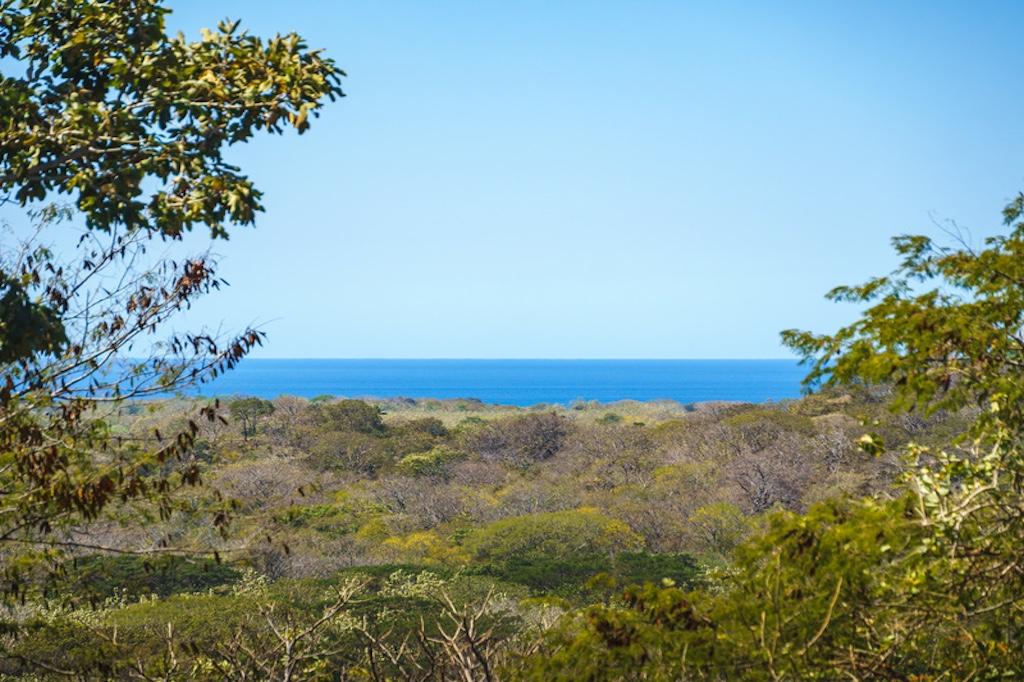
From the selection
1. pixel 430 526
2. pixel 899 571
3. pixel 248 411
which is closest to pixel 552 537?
pixel 430 526

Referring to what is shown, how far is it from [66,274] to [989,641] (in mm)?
8361

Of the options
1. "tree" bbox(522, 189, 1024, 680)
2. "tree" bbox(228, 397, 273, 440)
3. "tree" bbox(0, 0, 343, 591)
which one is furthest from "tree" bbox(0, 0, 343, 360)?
"tree" bbox(228, 397, 273, 440)

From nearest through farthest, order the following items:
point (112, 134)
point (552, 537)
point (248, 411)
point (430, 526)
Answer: point (112, 134), point (552, 537), point (430, 526), point (248, 411)

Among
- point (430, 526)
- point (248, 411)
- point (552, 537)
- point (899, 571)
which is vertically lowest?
point (430, 526)

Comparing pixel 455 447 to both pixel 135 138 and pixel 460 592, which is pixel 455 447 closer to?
pixel 460 592

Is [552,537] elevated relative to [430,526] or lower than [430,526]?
elevated

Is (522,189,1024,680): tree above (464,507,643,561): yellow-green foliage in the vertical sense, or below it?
above

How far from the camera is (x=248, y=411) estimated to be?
57.3 m

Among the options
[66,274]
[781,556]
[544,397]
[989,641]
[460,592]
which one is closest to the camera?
[989,641]

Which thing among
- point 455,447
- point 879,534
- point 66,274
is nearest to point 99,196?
point 66,274

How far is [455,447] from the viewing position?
5066 centimetres

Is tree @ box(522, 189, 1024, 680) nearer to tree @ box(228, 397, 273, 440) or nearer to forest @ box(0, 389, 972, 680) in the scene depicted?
forest @ box(0, 389, 972, 680)

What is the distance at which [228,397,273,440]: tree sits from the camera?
5628cm

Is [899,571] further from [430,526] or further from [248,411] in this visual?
[248,411]
